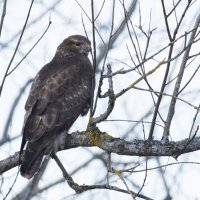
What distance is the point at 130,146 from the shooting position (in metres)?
5.19

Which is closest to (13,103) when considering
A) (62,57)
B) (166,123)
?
(62,57)

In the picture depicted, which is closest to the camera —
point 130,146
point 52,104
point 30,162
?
point 130,146

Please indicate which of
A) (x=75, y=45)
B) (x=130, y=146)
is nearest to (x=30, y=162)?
(x=130, y=146)

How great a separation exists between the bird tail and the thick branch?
217mm

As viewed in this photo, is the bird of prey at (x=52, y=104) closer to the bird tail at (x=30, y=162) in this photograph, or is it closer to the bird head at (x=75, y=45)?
the bird tail at (x=30, y=162)

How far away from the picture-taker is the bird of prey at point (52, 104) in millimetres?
6215

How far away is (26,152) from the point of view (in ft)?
19.7

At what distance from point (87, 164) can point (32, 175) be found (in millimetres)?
2564

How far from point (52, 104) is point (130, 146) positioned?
1.76m

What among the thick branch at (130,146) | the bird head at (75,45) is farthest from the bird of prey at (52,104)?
the thick branch at (130,146)

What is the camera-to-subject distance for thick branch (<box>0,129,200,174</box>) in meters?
5.00

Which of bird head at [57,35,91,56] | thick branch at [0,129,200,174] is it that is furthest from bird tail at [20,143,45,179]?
bird head at [57,35,91,56]

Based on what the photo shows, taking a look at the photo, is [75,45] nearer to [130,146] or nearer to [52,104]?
[52,104]

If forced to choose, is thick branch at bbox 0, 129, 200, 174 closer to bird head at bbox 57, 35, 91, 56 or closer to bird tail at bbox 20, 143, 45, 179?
bird tail at bbox 20, 143, 45, 179
